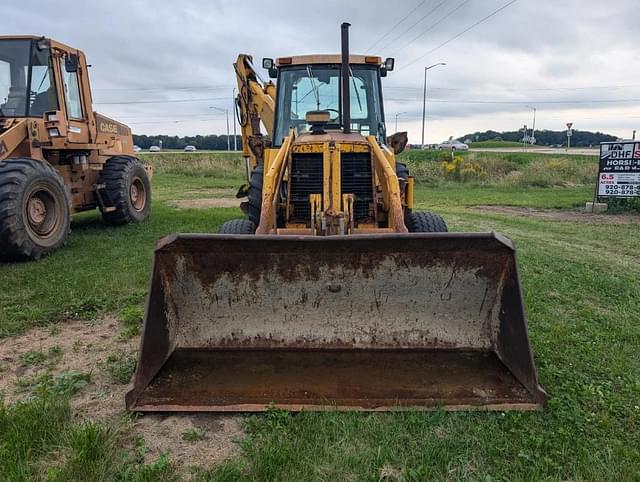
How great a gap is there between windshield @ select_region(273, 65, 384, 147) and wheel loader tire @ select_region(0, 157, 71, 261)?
327 centimetres

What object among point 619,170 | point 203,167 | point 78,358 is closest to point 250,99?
point 78,358

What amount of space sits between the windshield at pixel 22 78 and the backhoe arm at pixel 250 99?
3.02 metres

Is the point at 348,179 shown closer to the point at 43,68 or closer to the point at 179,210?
the point at 43,68

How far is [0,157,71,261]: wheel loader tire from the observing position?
630cm

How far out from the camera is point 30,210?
6.82m

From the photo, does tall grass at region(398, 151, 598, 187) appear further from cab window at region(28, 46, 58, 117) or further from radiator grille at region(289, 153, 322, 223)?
radiator grille at region(289, 153, 322, 223)

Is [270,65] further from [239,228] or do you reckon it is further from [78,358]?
[78,358]

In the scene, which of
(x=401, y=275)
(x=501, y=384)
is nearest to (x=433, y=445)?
(x=501, y=384)

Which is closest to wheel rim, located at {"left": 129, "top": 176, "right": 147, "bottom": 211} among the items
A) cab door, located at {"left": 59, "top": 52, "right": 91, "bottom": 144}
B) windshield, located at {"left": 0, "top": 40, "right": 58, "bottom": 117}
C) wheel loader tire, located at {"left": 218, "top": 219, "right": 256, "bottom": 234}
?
cab door, located at {"left": 59, "top": 52, "right": 91, "bottom": 144}

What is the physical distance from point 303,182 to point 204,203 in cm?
1009

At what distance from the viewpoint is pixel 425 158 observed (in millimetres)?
31109

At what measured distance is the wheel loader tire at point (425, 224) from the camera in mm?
5449

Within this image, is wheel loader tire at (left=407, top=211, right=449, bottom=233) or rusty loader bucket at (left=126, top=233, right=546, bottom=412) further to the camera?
wheel loader tire at (left=407, top=211, right=449, bottom=233)

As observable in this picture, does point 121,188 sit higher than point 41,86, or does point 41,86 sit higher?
point 41,86
